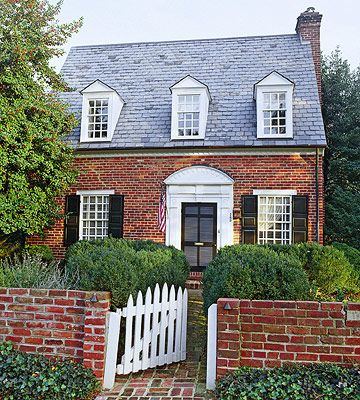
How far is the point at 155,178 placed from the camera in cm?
1186

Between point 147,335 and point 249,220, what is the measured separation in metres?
7.42

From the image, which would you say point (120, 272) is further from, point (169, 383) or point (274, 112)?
point (274, 112)

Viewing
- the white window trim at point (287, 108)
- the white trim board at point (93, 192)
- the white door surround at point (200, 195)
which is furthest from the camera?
the white trim board at point (93, 192)

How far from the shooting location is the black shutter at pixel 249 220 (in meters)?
11.2

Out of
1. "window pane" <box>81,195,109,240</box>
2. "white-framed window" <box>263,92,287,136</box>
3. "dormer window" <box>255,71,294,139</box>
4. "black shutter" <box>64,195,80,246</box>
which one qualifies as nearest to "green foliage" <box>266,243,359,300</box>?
"dormer window" <box>255,71,294,139</box>

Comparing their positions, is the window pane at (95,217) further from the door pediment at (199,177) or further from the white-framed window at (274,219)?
the white-framed window at (274,219)

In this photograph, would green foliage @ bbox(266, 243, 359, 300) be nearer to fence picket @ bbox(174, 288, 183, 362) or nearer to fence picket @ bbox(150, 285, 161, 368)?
fence picket @ bbox(174, 288, 183, 362)

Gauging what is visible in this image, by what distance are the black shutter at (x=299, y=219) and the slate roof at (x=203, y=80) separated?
165 centimetres

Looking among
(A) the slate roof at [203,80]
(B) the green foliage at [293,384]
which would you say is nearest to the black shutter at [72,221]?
(A) the slate roof at [203,80]

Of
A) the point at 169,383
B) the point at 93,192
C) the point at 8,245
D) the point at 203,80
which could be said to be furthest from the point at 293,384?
the point at 203,80

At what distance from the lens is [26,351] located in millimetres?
4074

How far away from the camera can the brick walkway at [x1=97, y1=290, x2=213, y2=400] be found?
3754mm

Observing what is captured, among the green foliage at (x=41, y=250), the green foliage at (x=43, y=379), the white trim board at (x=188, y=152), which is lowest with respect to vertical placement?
the green foliage at (x=43, y=379)

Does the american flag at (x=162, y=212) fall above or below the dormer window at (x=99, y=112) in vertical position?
below
